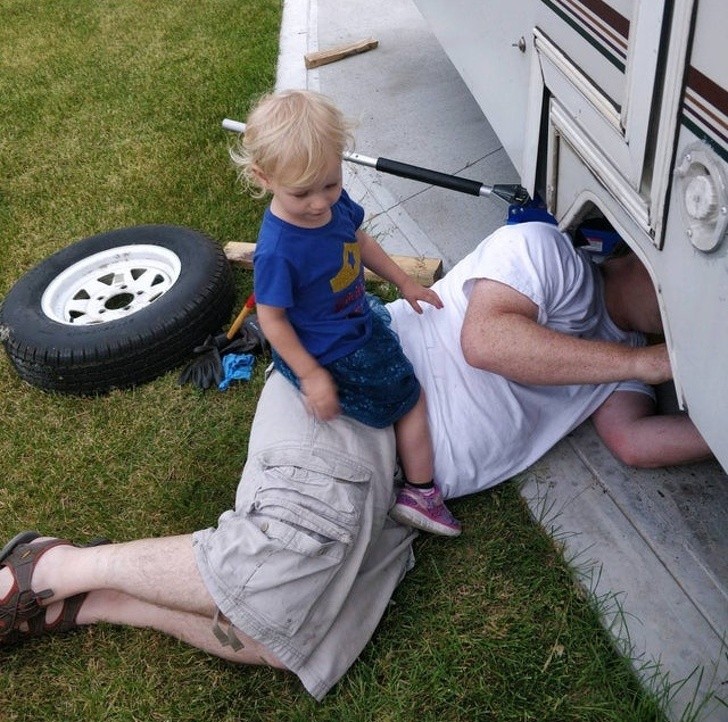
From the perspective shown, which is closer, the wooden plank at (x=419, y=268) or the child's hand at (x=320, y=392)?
the child's hand at (x=320, y=392)

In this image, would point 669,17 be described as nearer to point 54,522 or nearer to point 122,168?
point 54,522

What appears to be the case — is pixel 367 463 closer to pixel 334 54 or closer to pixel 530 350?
pixel 530 350

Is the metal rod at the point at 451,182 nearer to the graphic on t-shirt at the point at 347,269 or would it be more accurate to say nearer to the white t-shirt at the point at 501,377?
the white t-shirt at the point at 501,377

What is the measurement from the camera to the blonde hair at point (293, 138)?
1.81 meters

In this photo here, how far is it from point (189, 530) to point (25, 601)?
51cm

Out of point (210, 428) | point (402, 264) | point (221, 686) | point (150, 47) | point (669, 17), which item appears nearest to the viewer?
point (669, 17)

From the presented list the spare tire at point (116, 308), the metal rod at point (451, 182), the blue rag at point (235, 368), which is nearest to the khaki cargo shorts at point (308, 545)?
the blue rag at point (235, 368)

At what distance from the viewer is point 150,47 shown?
5855mm

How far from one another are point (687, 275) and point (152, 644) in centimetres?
164

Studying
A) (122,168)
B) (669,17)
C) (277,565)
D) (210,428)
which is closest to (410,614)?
(277,565)

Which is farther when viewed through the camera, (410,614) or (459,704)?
(410,614)

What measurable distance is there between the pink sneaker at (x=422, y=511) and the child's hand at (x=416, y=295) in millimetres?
538

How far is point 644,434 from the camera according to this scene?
2.39 meters

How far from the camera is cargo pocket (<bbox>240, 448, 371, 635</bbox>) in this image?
195 cm
